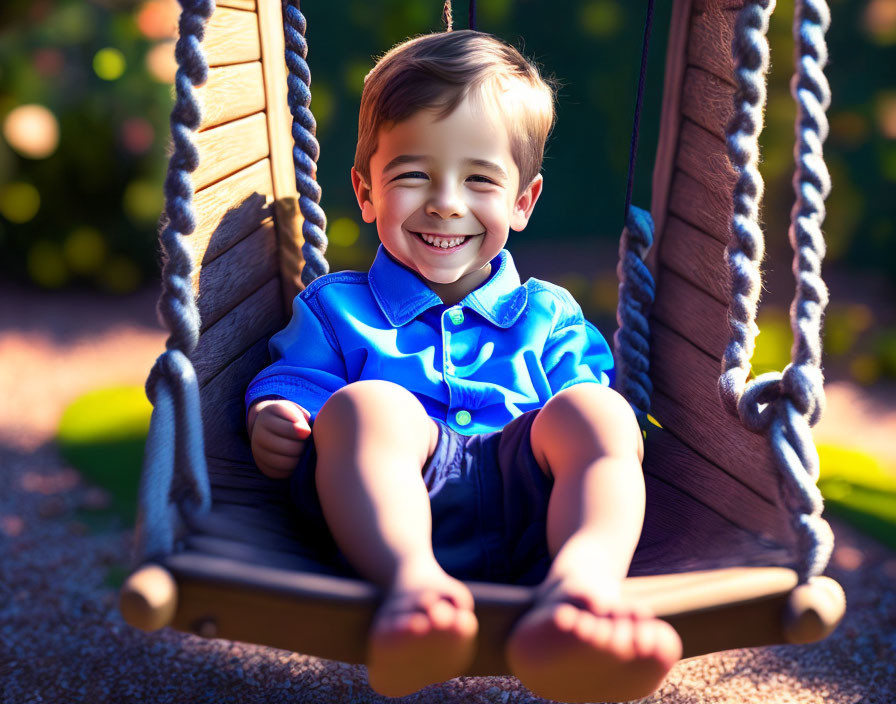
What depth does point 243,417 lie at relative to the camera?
1535mm

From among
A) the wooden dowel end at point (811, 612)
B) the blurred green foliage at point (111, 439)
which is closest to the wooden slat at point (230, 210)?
the wooden dowel end at point (811, 612)

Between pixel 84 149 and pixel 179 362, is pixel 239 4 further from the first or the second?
pixel 84 149

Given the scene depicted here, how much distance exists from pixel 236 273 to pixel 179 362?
16.8 inches

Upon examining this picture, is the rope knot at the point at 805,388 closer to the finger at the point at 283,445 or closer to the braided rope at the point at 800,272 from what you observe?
the braided rope at the point at 800,272

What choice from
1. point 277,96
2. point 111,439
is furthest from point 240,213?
point 111,439

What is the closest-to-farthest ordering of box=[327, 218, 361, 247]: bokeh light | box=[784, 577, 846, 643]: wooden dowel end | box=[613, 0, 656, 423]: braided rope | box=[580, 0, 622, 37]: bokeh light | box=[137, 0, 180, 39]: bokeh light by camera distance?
box=[784, 577, 846, 643]: wooden dowel end → box=[613, 0, 656, 423]: braided rope → box=[580, 0, 622, 37]: bokeh light → box=[327, 218, 361, 247]: bokeh light → box=[137, 0, 180, 39]: bokeh light

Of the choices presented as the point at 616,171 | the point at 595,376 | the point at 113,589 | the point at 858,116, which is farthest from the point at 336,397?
the point at 858,116

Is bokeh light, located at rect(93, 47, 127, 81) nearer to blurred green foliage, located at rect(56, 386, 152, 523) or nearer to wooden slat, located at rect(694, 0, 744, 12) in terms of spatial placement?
blurred green foliage, located at rect(56, 386, 152, 523)

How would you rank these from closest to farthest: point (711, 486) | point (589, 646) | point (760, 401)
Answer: point (589, 646) < point (760, 401) < point (711, 486)

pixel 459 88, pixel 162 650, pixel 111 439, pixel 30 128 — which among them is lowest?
pixel 111 439

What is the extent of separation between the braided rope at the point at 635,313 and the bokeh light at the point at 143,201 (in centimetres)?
342

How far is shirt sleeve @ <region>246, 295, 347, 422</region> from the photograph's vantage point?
1434 millimetres

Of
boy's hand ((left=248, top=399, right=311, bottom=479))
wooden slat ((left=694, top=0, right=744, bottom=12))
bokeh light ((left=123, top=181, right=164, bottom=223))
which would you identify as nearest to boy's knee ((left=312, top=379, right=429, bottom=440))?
boy's hand ((left=248, top=399, right=311, bottom=479))

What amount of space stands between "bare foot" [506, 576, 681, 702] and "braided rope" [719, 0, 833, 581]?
0.24 m
